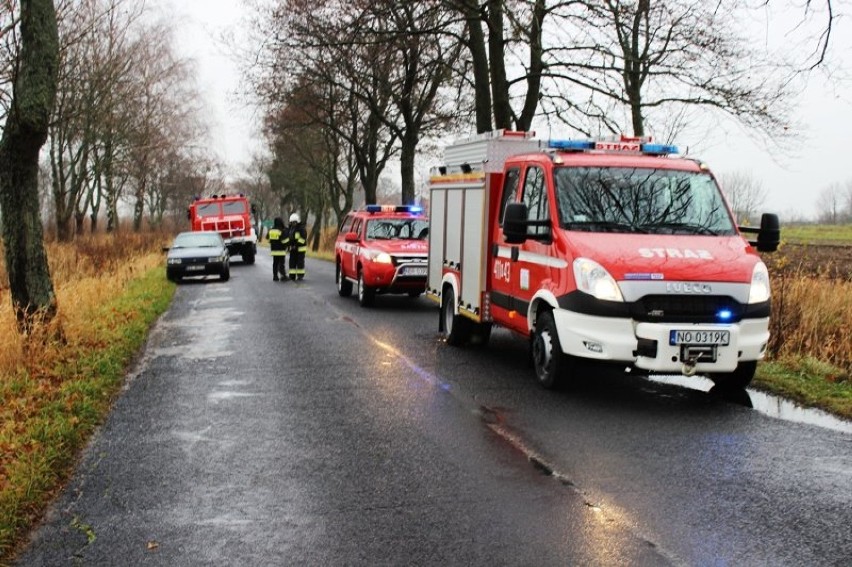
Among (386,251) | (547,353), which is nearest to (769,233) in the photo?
(547,353)

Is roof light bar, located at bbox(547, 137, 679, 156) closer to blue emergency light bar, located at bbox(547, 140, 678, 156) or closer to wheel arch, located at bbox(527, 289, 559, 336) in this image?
blue emergency light bar, located at bbox(547, 140, 678, 156)

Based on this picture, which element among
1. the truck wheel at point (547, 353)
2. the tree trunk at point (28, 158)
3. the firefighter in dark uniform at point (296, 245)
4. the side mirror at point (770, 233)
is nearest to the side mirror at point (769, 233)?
the side mirror at point (770, 233)

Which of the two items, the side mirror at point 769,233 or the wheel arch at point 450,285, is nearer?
the side mirror at point 769,233

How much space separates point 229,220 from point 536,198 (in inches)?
1090

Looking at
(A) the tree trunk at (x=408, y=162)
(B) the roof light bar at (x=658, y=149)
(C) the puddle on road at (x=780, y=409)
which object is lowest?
(C) the puddle on road at (x=780, y=409)

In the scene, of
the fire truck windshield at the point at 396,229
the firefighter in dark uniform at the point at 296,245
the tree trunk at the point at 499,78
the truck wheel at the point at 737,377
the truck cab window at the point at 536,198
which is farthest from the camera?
the firefighter in dark uniform at the point at 296,245

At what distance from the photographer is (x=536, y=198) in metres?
8.63

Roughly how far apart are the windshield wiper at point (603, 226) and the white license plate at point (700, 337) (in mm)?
1223

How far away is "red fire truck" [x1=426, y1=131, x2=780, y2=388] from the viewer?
7133 millimetres

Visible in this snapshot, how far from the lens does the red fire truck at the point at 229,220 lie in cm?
3416

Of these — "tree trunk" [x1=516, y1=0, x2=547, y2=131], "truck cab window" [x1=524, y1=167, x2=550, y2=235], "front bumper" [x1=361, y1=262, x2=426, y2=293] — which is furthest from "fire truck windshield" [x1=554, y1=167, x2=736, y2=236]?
"tree trunk" [x1=516, y1=0, x2=547, y2=131]

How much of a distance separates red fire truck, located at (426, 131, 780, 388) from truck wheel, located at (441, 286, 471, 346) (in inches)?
25.2

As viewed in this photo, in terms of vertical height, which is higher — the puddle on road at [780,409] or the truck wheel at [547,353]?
the truck wheel at [547,353]

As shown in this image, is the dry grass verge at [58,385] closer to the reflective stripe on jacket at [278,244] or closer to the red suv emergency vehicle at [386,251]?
the red suv emergency vehicle at [386,251]
